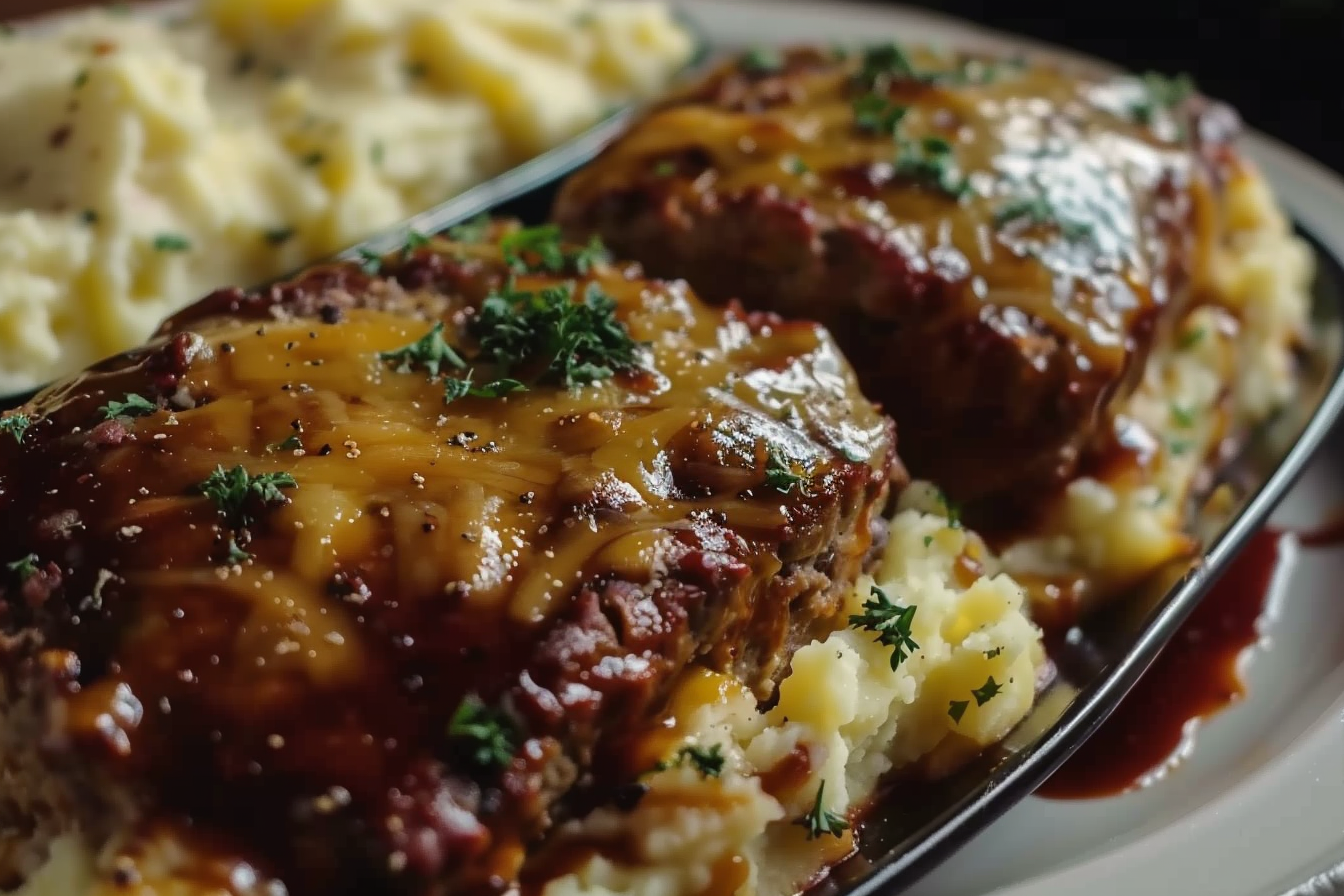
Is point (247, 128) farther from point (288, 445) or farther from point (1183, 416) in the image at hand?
point (1183, 416)

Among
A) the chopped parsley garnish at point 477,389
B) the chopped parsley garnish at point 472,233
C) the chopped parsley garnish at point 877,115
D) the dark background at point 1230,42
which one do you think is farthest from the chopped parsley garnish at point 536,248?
the dark background at point 1230,42

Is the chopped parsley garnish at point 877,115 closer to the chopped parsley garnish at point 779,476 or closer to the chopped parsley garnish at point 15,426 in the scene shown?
the chopped parsley garnish at point 779,476

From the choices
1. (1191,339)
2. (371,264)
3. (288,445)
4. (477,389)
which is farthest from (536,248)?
(1191,339)

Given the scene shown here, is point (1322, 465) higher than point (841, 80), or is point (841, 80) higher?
point (841, 80)

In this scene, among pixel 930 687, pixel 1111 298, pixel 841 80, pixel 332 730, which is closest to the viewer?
pixel 332 730

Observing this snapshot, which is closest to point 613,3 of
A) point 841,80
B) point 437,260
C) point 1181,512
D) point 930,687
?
point 841,80

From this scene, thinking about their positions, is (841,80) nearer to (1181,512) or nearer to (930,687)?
(1181,512)
